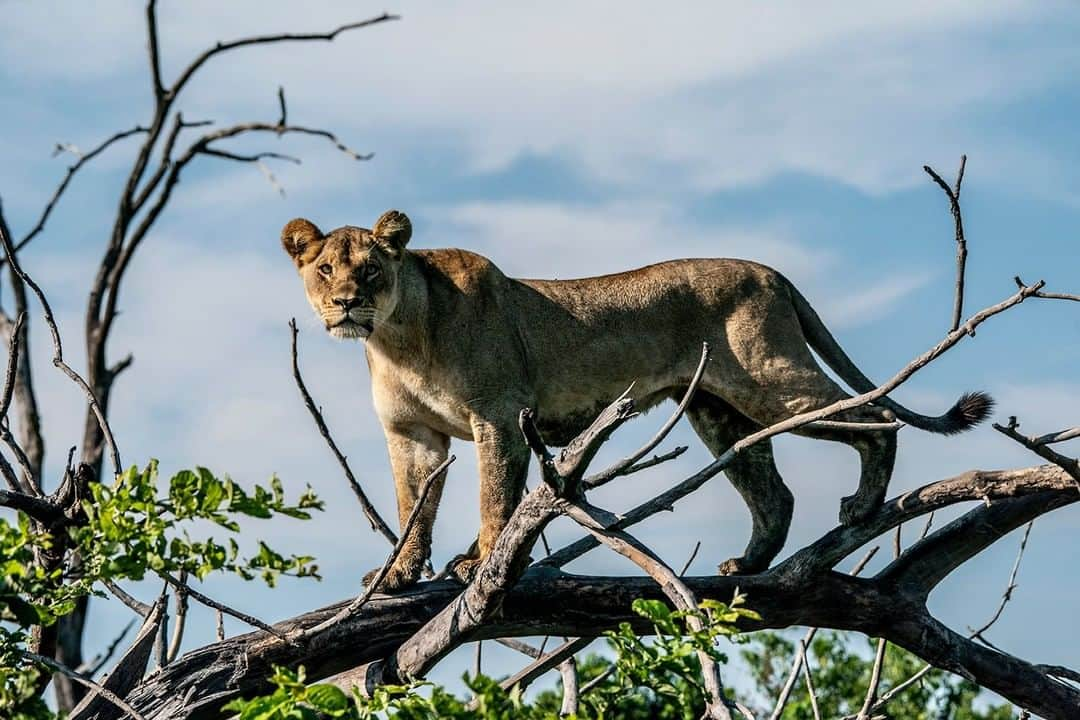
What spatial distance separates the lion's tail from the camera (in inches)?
339

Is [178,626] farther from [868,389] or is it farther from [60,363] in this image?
[868,389]

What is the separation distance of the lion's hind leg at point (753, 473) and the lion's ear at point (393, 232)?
5.63ft

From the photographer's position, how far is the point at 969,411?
28.2ft

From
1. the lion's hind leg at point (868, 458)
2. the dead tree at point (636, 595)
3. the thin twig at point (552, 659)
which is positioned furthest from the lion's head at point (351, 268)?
the lion's hind leg at point (868, 458)

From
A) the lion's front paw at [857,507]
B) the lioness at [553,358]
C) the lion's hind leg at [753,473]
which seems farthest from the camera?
the lion's hind leg at [753,473]

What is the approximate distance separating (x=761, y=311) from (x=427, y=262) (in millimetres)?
1703

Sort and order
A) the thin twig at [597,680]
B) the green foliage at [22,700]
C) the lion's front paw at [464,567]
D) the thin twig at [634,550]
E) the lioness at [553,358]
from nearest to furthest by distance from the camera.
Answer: the green foliage at [22,700] → the thin twig at [634,550] → the thin twig at [597,680] → the lion's front paw at [464,567] → the lioness at [553,358]

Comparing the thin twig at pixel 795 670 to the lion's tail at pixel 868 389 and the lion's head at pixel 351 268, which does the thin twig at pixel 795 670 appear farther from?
the lion's head at pixel 351 268

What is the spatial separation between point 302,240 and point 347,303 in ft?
1.85

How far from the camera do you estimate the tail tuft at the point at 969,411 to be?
8.60 m

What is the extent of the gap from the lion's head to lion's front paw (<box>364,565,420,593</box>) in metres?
1.10

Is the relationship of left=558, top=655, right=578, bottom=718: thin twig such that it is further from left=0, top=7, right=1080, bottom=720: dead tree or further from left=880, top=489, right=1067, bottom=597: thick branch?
left=880, top=489, right=1067, bottom=597: thick branch

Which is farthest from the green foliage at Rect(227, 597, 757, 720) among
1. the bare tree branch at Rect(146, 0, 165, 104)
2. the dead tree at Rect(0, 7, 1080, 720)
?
the bare tree branch at Rect(146, 0, 165, 104)

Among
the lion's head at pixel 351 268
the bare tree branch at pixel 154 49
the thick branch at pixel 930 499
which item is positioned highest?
the bare tree branch at pixel 154 49
